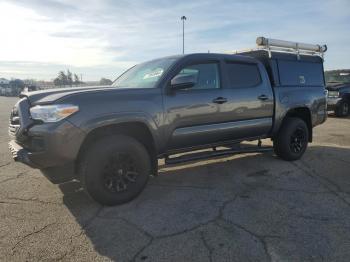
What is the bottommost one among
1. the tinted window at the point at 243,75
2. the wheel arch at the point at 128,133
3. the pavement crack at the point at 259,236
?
the pavement crack at the point at 259,236

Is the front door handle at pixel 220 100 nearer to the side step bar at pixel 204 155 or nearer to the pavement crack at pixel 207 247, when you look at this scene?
the side step bar at pixel 204 155

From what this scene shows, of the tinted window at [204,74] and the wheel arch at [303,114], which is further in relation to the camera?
the wheel arch at [303,114]

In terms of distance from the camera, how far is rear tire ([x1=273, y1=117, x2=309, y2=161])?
628 centimetres

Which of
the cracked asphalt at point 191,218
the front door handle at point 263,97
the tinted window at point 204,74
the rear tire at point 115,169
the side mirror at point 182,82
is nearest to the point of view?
the cracked asphalt at point 191,218

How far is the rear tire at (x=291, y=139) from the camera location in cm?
628

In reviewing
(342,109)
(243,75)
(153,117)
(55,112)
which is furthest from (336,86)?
(55,112)

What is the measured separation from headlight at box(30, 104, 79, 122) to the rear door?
2.25 metres

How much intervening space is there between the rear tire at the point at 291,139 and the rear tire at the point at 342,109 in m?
8.73

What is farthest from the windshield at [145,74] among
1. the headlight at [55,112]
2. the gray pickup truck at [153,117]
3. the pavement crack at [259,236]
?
the pavement crack at [259,236]

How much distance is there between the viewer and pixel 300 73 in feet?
22.0

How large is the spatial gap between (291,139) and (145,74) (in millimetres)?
3072

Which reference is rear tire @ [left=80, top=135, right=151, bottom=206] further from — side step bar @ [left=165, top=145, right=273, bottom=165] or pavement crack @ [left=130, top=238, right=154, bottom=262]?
pavement crack @ [left=130, top=238, right=154, bottom=262]

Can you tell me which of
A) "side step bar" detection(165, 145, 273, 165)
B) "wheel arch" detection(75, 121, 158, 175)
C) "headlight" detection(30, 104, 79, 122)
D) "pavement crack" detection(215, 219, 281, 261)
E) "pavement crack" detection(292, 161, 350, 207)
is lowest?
"pavement crack" detection(215, 219, 281, 261)

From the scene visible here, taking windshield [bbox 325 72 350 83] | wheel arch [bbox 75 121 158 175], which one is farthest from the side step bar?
windshield [bbox 325 72 350 83]
